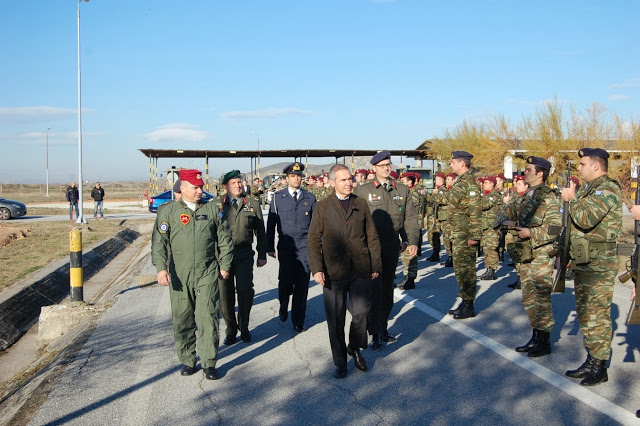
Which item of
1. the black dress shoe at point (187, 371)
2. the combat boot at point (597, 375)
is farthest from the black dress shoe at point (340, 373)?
the combat boot at point (597, 375)

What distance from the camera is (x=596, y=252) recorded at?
17.5 feet

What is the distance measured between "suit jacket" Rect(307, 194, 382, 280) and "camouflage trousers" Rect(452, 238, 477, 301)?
232cm

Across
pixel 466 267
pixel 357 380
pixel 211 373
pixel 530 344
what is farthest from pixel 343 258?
pixel 466 267

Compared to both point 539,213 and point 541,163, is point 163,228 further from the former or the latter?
point 541,163

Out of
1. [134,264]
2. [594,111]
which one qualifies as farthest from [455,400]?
[594,111]

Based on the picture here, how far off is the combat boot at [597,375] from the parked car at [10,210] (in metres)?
29.4

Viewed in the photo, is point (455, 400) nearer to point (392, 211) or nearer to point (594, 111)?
point (392, 211)

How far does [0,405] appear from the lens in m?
5.60

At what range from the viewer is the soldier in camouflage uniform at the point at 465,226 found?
7.73 meters

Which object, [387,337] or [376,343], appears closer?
[376,343]

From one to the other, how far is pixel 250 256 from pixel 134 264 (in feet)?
28.5

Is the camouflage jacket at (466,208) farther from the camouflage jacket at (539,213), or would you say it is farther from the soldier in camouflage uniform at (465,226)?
the camouflage jacket at (539,213)

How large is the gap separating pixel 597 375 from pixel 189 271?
3813mm

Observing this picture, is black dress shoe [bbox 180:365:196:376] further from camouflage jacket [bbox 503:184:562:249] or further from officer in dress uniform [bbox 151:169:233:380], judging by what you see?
camouflage jacket [bbox 503:184:562:249]
